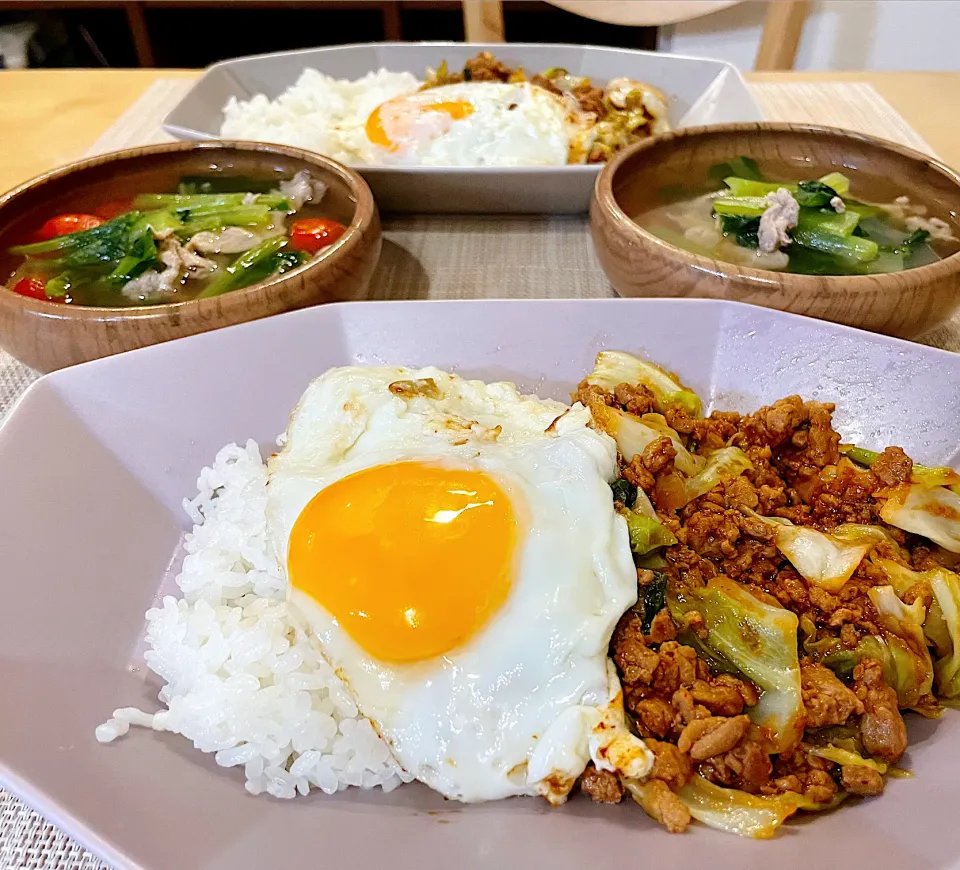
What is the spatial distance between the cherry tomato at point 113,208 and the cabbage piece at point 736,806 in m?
2.30

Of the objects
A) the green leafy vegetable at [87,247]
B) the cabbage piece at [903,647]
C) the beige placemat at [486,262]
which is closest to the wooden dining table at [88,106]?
the beige placemat at [486,262]

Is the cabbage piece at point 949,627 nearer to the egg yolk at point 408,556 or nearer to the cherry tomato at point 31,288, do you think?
the egg yolk at point 408,556

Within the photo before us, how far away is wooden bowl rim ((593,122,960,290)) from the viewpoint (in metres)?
1.90

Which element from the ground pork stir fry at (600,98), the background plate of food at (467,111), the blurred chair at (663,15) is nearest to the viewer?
the background plate of food at (467,111)

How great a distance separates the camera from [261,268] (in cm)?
226

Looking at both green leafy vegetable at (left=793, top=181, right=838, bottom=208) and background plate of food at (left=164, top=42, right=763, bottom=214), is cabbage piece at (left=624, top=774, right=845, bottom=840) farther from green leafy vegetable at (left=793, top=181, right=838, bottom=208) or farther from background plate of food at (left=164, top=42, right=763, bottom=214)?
background plate of food at (left=164, top=42, right=763, bottom=214)

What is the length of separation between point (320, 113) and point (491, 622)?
290 cm

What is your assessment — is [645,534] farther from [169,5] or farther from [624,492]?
[169,5]

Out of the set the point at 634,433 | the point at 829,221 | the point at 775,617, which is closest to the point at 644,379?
the point at 634,433

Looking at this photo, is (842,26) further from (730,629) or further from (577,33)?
(730,629)

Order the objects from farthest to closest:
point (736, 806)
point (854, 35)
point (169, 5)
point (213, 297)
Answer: point (169, 5) → point (854, 35) → point (213, 297) → point (736, 806)

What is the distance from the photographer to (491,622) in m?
1.31

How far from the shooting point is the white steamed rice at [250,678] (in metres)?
1.35

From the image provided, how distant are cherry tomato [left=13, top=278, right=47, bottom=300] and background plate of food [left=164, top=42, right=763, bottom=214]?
1.03 metres
